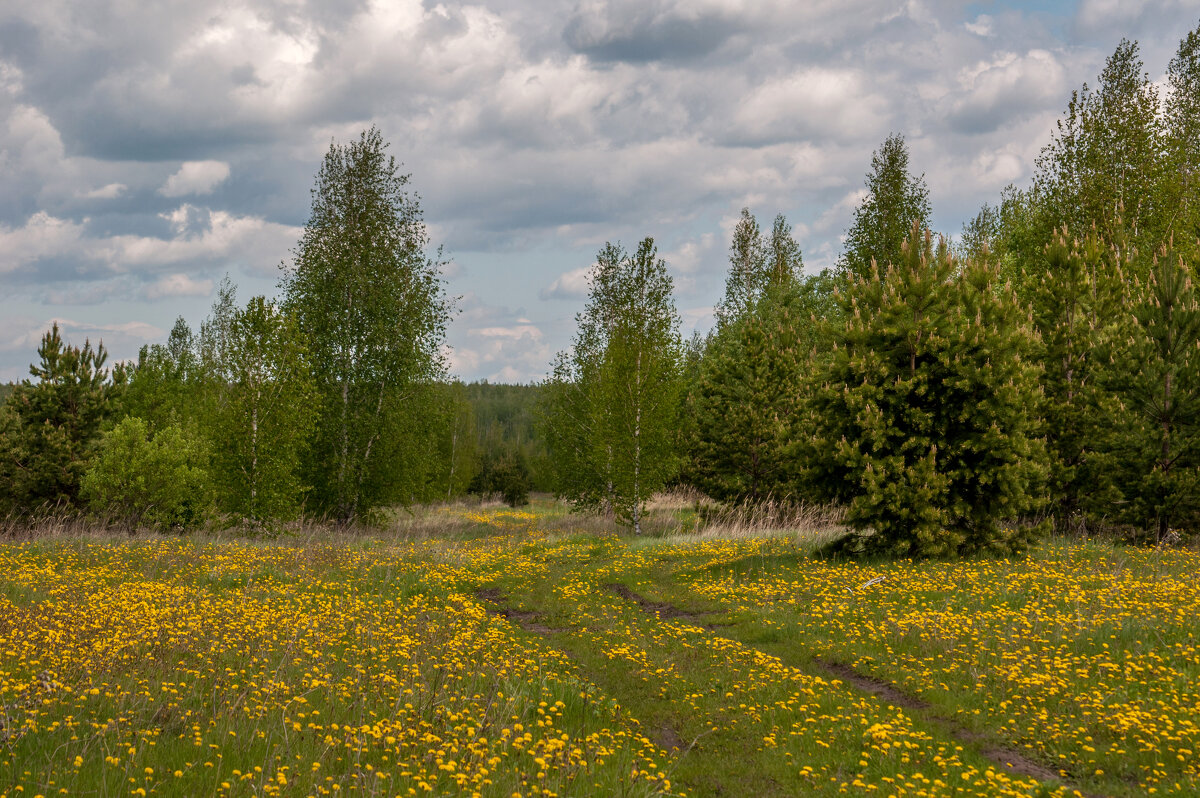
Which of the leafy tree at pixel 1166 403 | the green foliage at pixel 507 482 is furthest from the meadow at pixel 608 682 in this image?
the green foliage at pixel 507 482

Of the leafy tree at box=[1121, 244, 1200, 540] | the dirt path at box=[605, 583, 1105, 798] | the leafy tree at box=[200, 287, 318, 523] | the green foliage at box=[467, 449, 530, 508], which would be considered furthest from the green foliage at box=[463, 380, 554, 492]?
the dirt path at box=[605, 583, 1105, 798]

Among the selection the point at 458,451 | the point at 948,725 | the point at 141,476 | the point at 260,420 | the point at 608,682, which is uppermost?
the point at 260,420

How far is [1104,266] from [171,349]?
220 feet

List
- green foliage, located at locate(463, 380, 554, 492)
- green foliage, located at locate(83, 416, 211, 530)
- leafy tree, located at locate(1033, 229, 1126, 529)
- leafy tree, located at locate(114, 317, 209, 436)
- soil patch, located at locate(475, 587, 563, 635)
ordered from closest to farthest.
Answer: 1. soil patch, located at locate(475, 587, 563, 635)
2. leafy tree, located at locate(1033, 229, 1126, 529)
3. green foliage, located at locate(83, 416, 211, 530)
4. leafy tree, located at locate(114, 317, 209, 436)
5. green foliage, located at locate(463, 380, 554, 492)

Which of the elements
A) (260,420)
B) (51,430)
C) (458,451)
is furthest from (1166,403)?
(458,451)

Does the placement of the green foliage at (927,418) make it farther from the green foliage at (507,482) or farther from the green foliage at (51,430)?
the green foliage at (507,482)

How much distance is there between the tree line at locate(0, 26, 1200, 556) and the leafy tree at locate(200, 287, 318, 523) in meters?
0.09

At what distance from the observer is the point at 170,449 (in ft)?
96.8

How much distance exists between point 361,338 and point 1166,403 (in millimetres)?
29918

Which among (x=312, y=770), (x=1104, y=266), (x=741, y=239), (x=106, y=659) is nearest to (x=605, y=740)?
(x=312, y=770)

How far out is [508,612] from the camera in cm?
1638

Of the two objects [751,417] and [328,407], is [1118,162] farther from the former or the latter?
[328,407]

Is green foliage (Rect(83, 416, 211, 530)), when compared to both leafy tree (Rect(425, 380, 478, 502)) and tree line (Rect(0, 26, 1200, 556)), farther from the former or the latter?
leafy tree (Rect(425, 380, 478, 502))

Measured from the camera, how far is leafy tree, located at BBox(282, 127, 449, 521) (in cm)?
3250
